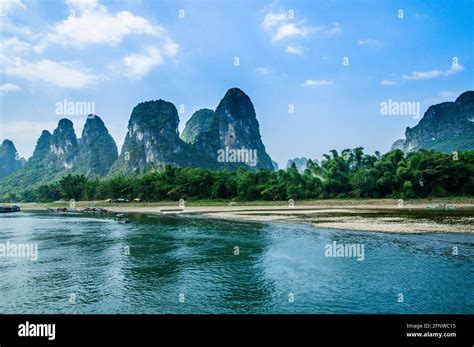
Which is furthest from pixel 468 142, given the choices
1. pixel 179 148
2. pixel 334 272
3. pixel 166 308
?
pixel 166 308

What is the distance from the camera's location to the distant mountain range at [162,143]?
115 metres

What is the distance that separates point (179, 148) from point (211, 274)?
11952cm

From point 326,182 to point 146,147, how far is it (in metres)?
91.8

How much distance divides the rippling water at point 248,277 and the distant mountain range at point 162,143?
307 feet

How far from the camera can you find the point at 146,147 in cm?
13362

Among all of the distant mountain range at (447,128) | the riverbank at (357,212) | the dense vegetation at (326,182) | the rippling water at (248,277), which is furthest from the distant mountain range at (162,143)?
the rippling water at (248,277)

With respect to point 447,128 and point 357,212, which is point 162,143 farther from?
point 357,212

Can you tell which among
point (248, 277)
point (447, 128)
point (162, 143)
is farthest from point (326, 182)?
point (162, 143)

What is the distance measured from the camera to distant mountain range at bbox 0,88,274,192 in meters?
130

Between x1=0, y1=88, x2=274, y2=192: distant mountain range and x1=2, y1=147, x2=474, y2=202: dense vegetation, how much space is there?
1824 inches

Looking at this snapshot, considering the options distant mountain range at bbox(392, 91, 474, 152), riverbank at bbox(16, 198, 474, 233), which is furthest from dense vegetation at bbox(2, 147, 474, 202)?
distant mountain range at bbox(392, 91, 474, 152)

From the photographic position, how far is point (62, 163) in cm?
15188
